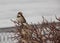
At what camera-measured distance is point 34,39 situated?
740 mm

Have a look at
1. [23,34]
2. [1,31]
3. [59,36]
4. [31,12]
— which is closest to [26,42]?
[23,34]

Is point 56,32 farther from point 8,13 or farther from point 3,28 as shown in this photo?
point 8,13

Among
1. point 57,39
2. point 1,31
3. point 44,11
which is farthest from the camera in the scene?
point 44,11

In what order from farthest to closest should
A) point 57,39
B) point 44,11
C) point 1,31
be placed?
point 44,11
point 1,31
point 57,39

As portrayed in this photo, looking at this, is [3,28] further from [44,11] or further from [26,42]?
[26,42]

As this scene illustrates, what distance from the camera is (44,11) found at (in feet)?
5.80

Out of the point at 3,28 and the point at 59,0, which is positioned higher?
the point at 59,0

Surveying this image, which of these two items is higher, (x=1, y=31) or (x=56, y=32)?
(x=56, y=32)

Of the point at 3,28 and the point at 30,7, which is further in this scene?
the point at 30,7

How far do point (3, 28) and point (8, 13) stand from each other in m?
0.28

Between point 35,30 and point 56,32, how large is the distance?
0.09 meters

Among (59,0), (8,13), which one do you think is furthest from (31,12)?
(59,0)

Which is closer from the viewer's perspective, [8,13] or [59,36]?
[59,36]

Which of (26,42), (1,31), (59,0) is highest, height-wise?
(59,0)
